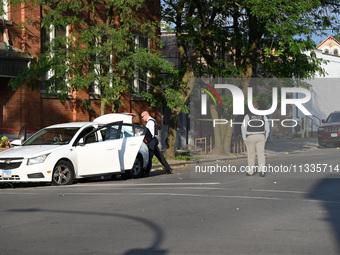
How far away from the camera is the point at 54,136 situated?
1878cm

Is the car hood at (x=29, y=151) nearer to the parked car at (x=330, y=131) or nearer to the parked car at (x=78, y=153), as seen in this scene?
the parked car at (x=78, y=153)

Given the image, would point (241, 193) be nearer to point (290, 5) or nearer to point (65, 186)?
point (65, 186)

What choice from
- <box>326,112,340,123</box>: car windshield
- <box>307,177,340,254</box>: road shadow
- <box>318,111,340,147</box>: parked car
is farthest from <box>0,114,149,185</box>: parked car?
<box>326,112,340,123</box>: car windshield

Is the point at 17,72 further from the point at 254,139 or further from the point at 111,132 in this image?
the point at 254,139

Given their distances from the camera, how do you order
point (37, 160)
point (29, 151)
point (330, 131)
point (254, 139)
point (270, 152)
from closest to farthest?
point (37, 160) → point (29, 151) → point (254, 139) → point (270, 152) → point (330, 131)

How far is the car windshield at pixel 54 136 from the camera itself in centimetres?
1844

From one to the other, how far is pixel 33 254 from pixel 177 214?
382 cm

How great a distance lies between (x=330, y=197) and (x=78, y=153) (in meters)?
6.86

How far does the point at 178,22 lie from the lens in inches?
1127

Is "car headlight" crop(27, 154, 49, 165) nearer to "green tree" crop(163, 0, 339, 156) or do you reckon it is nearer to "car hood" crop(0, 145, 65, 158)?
"car hood" crop(0, 145, 65, 158)

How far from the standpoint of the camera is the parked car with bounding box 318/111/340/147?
38375 millimetres

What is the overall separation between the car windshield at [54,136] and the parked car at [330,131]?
2240cm

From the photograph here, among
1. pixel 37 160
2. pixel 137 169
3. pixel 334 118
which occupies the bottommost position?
pixel 137 169

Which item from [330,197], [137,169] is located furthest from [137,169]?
[330,197]
